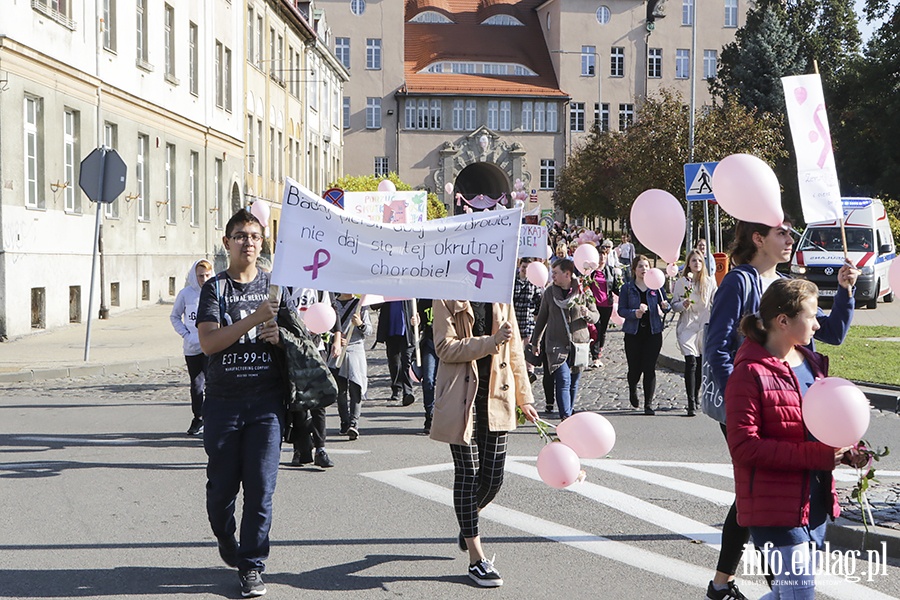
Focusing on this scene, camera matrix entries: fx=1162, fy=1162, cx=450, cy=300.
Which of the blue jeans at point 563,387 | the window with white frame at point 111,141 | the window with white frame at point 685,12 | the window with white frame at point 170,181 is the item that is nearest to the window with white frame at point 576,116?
the window with white frame at point 685,12

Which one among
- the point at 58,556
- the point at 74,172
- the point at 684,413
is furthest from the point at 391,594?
the point at 74,172

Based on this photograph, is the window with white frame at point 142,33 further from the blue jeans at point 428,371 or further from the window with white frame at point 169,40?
the blue jeans at point 428,371

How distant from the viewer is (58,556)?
6.50m

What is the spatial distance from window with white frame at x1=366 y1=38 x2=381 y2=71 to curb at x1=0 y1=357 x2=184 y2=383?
66.8m

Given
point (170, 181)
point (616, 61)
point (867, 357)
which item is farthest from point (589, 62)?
point (867, 357)

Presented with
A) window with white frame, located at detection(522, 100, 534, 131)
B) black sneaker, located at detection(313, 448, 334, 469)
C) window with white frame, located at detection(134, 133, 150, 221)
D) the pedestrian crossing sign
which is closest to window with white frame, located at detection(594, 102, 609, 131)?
window with white frame, located at detection(522, 100, 534, 131)

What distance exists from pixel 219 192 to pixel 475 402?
3232 centimetres

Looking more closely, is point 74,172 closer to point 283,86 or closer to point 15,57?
point 15,57

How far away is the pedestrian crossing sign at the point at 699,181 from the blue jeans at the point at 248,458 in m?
12.8

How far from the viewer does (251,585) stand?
5.71 meters

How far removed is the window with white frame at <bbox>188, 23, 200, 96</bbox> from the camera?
109ft

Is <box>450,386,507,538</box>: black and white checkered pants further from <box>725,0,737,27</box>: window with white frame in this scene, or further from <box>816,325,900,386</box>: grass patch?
<box>725,0,737,27</box>: window with white frame

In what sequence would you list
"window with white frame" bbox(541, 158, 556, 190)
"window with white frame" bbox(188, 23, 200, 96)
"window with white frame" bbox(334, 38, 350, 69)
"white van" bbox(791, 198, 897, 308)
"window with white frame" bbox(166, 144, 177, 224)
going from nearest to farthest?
"white van" bbox(791, 198, 897, 308) < "window with white frame" bbox(166, 144, 177, 224) < "window with white frame" bbox(188, 23, 200, 96) < "window with white frame" bbox(334, 38, 350, 69) < "window with white frame" bbox(541, 158, 556, 190)

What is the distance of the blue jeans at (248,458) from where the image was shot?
5.76 metres
